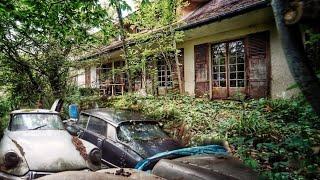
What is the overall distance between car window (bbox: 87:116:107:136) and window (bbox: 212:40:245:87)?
6.61 metres

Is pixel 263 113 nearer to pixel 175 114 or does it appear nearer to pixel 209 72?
pixel 175 114

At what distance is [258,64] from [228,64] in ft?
5.15

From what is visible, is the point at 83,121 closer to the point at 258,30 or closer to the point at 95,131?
the point at 95,131

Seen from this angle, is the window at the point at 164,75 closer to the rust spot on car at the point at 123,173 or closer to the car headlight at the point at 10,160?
the car headlight at the point at 10,160

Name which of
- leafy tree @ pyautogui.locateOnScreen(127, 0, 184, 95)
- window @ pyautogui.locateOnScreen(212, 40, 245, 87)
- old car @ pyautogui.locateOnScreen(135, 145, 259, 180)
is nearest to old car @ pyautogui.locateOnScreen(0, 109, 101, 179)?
old car @ pyautogui.locateOnScreen(135, 145, 259, 180)

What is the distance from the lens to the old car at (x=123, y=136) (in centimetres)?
687

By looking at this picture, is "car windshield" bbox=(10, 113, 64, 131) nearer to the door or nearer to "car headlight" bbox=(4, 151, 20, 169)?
"car headlight" bbox=(4, 151, 20, 169)

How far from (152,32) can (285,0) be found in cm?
1176

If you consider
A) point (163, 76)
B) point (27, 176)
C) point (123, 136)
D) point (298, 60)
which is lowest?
point (27, 176)

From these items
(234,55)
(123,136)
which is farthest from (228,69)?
(123,136)

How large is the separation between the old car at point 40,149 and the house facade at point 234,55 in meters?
6.30

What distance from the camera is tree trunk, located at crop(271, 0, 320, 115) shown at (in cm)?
247

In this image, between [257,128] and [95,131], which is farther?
[95,131]

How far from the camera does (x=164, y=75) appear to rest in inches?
671
